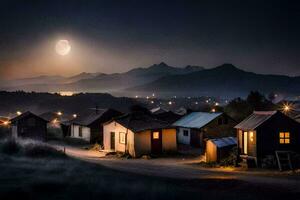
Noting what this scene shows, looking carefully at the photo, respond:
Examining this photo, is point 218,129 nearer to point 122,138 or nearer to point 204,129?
point 204,129

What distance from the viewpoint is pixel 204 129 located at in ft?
182

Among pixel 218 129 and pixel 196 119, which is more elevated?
pixel 196 119

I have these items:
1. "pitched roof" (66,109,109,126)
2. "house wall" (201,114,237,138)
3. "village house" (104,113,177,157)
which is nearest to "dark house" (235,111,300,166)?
"village house" (104,113,177,157)

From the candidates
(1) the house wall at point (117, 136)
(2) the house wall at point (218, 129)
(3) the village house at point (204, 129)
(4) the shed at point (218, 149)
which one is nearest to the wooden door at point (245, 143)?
(4) the shed at point (218, 149)

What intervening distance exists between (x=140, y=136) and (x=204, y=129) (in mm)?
12330

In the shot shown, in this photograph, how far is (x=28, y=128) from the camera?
199 ft

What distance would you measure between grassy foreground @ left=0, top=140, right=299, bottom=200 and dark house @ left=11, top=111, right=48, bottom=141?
114ft

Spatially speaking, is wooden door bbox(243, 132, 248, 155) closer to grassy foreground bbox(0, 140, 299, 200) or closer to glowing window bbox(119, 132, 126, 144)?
grassy foreground bbox(0, 140, 299, 200)

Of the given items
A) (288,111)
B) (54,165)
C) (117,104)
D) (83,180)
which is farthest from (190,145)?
(117,104)

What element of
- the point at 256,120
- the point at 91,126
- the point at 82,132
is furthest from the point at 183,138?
the point at 256,120

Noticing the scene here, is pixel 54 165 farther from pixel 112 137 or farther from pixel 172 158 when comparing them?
pixel 112 137

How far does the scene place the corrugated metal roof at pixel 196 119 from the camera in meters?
56.8

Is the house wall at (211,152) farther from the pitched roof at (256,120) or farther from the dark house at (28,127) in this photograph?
the dark house at (28,127)

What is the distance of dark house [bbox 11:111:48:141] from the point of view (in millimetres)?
59812
